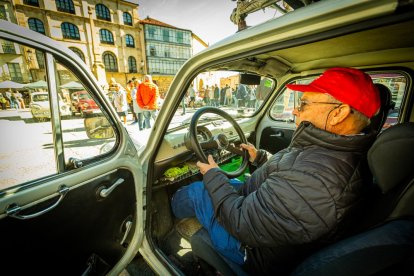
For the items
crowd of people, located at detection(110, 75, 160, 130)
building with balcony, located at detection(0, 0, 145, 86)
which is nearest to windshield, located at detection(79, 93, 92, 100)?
crowd of people, located at detection(110, 75, 160, 130)

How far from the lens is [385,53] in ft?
6.41

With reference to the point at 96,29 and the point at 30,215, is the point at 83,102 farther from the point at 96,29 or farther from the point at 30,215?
the point at 96,29

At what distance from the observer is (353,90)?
3.62 feet

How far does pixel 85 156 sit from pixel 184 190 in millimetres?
945

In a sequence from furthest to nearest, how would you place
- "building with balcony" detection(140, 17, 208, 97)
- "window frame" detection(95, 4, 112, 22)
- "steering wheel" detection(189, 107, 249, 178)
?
"building with balcony" detection(140, 17, 208, 97), "window frame" detection(95, 4, 112, 22), "steering wheel" detection(189, 107, 249, 178)

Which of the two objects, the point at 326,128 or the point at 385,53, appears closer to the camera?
the point at 326,128

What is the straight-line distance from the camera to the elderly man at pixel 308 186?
948 millimetres

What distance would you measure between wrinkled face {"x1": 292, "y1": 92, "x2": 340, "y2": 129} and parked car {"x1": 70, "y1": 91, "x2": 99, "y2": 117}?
54.8 inches

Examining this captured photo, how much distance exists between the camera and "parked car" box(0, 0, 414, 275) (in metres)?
0.80

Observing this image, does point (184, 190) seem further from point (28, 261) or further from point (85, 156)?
point (28, 261)

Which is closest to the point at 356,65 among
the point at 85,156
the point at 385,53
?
the point at 385,53

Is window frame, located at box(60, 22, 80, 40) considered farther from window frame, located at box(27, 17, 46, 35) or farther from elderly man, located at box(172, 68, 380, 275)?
elderly man, located at box(172, 68, 380, 275)

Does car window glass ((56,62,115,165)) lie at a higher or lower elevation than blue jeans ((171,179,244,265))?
higher

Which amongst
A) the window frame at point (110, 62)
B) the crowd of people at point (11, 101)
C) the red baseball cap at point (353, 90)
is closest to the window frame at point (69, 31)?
the window frame at point (110, 62)
